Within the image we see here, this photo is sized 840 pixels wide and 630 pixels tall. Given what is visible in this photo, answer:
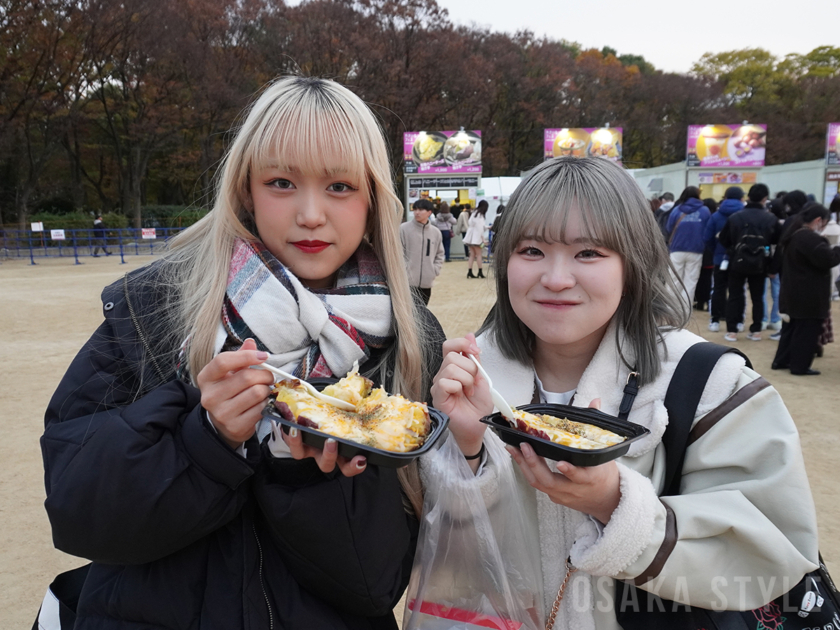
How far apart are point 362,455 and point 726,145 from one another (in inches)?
1409

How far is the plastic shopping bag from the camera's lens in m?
1.69

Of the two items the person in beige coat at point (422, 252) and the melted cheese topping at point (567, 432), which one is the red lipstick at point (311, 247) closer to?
the melted cheese topping at point (567, 432)

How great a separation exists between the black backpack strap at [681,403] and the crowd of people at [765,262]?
363 centimetres

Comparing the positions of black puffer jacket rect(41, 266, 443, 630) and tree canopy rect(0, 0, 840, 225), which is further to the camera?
tree canopy rect(0, 0, 840, 225)

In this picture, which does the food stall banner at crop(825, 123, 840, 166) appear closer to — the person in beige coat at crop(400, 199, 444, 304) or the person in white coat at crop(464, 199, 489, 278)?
the person in white coat at crop(464, 199, 489, 278)

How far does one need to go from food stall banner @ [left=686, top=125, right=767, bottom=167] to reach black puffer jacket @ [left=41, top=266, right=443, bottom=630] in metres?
34.0

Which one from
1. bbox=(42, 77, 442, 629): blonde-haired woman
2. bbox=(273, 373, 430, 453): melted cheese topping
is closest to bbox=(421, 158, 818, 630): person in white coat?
bbox=(273, 373, 430, 453): melted cheese topping

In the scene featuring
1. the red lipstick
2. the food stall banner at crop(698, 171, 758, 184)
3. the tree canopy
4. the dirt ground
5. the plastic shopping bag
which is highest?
the tree canopy

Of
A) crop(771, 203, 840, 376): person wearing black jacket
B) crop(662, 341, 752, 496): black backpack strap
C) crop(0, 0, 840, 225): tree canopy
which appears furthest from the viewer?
crop(0, 0, 840, 225): tree canopy

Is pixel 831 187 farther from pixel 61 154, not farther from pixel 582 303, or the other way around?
pixel 61 154

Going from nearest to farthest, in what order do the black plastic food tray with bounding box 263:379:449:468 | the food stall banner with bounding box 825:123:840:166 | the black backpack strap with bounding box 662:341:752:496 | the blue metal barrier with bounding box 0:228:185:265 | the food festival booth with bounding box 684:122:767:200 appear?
the black plastic food tray with bounding box 263:379:449:468 → the black backpack strap with bounding box 662:341:752:496 → the blue metal barrier with bounding box 0:228:185:265 → the food stall banner with bounding box 825:123:840:166 → the food festival booth with bounding box 684:122:767:200

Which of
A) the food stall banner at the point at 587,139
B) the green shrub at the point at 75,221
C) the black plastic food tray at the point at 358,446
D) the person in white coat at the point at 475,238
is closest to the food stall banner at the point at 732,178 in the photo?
the food stall banner at the point at 587,139

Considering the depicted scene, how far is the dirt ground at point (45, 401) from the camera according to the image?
135 inches

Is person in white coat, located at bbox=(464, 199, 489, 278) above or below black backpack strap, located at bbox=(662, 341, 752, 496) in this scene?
below
